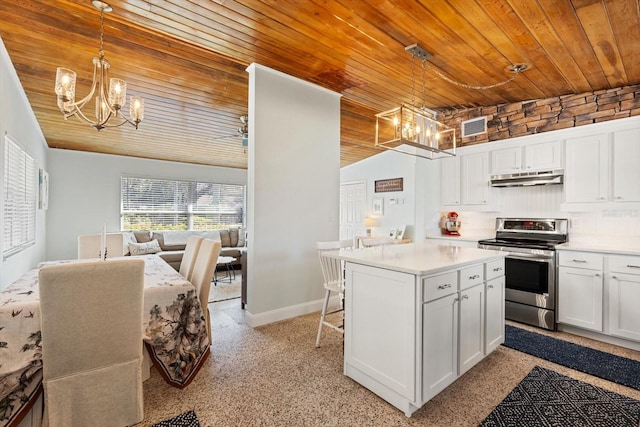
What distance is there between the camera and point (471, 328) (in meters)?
2.27

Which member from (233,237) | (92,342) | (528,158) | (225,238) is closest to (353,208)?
(233,237)

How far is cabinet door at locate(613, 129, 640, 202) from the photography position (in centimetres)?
313

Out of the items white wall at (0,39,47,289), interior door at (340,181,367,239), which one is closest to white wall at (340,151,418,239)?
interior door at (340,181,367,239)

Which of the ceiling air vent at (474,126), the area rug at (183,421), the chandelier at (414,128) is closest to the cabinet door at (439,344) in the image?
the chandelier at (414,128)

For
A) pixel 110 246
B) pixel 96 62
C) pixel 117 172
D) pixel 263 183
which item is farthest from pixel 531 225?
pixel 117 172

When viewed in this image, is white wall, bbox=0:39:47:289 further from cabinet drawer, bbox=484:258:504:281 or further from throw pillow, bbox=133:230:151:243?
cabinet drawer, bbox=484:258:504:281

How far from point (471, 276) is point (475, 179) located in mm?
2535

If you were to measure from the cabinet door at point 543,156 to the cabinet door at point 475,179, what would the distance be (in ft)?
1.60

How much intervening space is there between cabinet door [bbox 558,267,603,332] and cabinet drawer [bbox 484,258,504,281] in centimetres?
113

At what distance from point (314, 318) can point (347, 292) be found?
56.9 inches

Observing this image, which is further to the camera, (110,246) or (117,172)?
(117,172)

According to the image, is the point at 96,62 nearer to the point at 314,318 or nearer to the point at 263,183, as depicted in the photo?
the point at 263,183

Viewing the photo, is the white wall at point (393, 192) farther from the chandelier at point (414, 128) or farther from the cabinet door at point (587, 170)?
the chandelier at point (414, 128)

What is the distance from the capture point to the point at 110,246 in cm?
348
